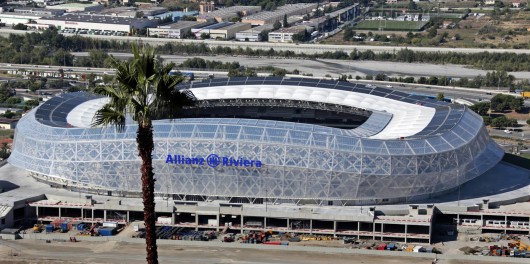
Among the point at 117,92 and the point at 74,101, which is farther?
the point at 74,101

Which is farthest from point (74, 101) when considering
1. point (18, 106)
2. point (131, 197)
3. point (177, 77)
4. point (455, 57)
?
point (455, 57)

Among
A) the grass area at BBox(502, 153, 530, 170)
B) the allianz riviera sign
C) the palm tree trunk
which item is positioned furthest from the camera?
the grass area at BBox(502, 153, 530, 170)

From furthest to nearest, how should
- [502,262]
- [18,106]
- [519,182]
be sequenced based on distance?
[18,106]
[519,182]
[502,262]

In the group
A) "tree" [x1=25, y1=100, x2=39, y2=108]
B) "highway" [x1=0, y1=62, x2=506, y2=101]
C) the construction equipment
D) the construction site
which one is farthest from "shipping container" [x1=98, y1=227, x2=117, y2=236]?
"highway" [x1=0, y1=62, x2=506, y2=101]

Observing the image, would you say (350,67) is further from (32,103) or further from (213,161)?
(213,161)

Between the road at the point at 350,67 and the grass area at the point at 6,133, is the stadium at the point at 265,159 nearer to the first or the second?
the grass area at the point at 6,133

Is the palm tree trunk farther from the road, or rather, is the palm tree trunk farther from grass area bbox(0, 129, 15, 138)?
the road

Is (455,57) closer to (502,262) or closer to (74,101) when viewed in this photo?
(74,101)
